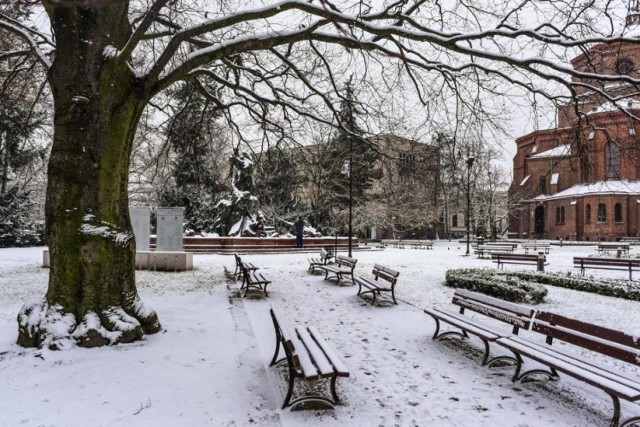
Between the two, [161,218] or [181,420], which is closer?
[181,420]

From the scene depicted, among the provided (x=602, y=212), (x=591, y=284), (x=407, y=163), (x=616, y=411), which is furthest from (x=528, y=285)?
(x=602, y=212)

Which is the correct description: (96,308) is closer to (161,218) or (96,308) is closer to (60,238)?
(60,238)

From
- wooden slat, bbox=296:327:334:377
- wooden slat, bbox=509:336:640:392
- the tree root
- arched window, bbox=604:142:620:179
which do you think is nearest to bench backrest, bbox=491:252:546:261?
arched window, bbox=604:142:620:179

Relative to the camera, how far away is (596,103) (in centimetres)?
770

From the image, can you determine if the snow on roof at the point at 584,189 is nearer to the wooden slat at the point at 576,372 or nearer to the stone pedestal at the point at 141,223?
the stone pedestal at the point at 141,223

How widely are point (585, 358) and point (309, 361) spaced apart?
110 inches

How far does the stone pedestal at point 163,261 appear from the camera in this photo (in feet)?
48.2

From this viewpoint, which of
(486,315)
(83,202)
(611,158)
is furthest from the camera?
(611,158)

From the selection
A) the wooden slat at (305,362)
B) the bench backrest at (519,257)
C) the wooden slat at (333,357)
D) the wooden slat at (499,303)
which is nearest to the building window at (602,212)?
the bench backrest at (519,257)

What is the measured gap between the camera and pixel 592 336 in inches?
173

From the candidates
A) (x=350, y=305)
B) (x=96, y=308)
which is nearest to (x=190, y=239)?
(x=350, y=305)

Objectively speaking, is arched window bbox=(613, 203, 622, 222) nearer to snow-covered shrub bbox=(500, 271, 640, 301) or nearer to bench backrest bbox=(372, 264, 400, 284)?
snow-covered shrub bbox=(500, 271, 640, 301)

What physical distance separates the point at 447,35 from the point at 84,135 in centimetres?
569

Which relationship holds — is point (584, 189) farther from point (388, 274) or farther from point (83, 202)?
point (83, 202)
